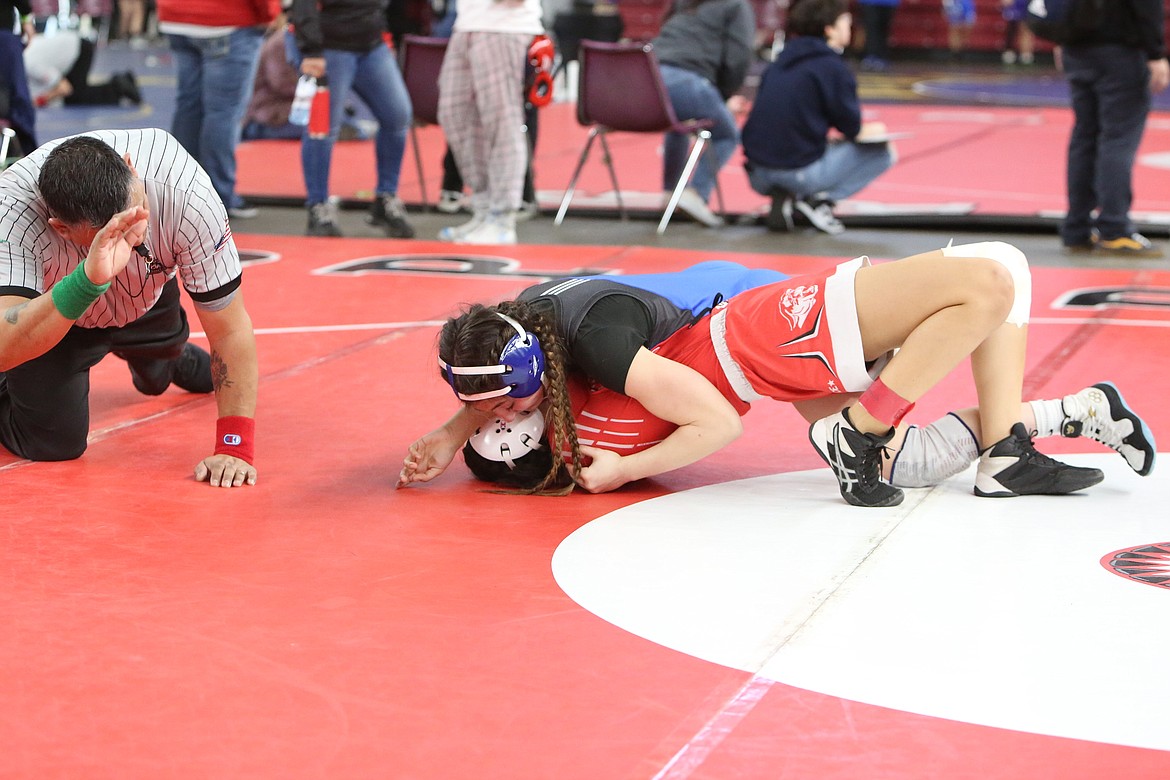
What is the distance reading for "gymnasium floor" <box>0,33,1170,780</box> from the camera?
2143 mm

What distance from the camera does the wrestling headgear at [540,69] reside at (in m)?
7.19

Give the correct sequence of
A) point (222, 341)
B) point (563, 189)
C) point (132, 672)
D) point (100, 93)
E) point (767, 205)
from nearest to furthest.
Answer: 1. point (132, 672)
2. point (222, 341)
3. point (767, 205)
4. point (563, 189)
5. point (100, 93)

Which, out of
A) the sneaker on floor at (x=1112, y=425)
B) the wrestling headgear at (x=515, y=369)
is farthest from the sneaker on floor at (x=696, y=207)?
the wrestling headgear at (x=515, y=369)

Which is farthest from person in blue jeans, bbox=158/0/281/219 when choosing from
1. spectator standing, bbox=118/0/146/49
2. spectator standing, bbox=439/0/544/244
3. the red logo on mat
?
spectator standing, bbox=118/0/146/49

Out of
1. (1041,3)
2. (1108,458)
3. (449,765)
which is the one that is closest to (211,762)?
(449,765)

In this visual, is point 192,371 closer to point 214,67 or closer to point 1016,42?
point 214,67

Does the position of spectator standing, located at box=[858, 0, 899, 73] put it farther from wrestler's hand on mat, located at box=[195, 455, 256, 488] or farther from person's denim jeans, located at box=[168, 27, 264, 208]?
wrestler's hand on mat, located at box=[195, 455, 256, 488]

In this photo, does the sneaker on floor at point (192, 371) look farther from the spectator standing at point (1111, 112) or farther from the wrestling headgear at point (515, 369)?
the spectator standing at point (1111, 112)

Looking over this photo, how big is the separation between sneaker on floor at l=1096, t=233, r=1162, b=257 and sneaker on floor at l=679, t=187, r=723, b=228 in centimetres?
213

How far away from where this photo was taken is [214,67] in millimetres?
7566

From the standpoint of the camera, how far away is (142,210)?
2.93 meters

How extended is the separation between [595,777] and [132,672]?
33.1 inches

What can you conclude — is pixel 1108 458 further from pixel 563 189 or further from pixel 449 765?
pixel 563 189

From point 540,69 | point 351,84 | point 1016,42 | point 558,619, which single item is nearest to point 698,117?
point 540,69
